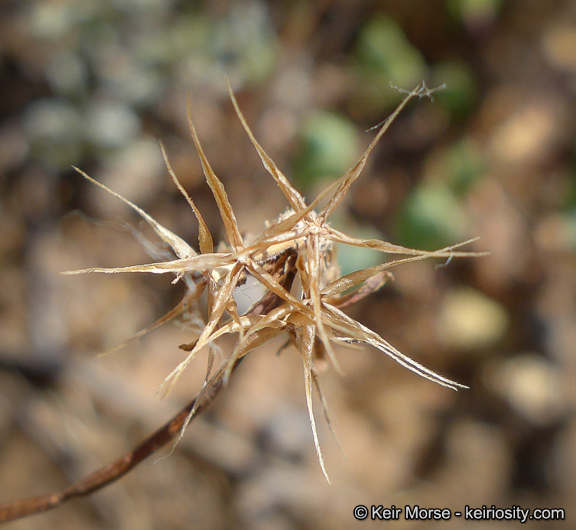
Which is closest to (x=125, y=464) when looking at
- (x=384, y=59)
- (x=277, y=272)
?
(x=277, y=272)

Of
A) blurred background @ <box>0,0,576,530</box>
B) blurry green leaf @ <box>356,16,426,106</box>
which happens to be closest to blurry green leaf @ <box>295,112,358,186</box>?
blurred background @ <box>0,0,576,530</box>

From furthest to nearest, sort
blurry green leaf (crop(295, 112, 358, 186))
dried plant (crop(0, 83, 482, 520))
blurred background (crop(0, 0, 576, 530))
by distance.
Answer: blurred background (crop(0, 0, 576, 530)), blurry green leaf (crop(295, 112, 358, 186)), dried plant (crop(0, 83, 482, 520))

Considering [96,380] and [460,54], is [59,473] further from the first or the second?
[460,54]

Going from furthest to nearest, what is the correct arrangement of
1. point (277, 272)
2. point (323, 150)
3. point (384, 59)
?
1. point (384, 59)
2. point (323, 150)
3. point (277, 272)

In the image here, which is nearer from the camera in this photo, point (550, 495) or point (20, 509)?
point (20, 509)

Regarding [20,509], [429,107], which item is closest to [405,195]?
[429,107]

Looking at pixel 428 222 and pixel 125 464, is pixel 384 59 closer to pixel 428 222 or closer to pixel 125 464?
pixel 428 222

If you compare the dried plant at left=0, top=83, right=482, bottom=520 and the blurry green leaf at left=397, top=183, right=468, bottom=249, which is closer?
the dried plant at left=0, top=83, right=482, bottom=520

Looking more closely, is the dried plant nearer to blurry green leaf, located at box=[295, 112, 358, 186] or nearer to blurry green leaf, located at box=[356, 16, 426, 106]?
blurry green leaf, located at box=[295, 112, 358, 186]
